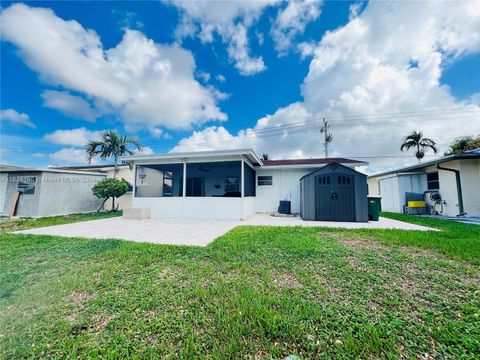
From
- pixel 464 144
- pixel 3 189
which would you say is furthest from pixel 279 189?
pixel 464 144

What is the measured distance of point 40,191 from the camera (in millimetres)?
10414

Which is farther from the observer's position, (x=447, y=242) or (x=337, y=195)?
(x=337, y=195)

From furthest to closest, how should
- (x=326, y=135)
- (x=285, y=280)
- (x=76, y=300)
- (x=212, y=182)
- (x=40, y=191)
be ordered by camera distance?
(x=326, y=135)
(x=212, y=182)
(x=40, y=191)
(x=285, y=280)
(x=76, y=300)

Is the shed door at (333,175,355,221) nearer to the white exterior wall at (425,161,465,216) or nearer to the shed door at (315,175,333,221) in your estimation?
the shed door at (315,175,333,221)

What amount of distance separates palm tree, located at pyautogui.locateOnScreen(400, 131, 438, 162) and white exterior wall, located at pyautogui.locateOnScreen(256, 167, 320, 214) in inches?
690

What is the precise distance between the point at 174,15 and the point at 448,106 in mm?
24377

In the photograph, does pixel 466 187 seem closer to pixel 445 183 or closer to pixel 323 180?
pixel 445 183

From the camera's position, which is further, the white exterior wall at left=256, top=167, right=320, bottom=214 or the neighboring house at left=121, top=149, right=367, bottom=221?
the white exterior wall at left=256, top=167, right=320, bottom=214

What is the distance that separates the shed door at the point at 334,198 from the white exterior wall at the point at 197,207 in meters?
3.42

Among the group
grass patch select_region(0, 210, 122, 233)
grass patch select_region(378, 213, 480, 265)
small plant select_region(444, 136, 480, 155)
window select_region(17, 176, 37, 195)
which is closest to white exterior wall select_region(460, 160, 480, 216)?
grass patch select_region(378, 213, 480, 265)

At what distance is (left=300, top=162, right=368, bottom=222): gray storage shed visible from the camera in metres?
7.93

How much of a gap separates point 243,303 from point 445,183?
45.7 ft

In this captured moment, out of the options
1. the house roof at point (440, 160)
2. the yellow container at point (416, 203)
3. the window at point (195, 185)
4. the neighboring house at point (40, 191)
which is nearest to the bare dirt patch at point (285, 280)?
the window at point (195, 185)

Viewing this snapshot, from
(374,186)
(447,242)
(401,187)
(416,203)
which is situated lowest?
(447,242)
